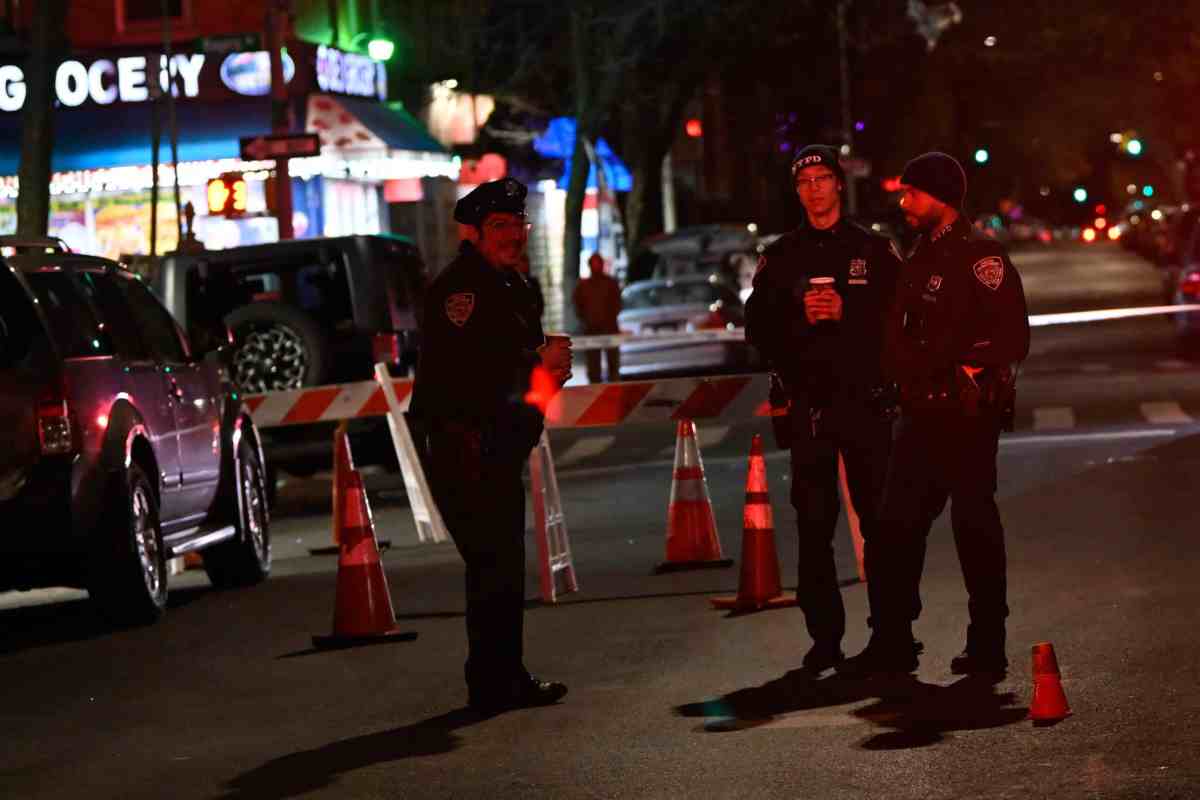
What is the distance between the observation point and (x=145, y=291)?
550 inches

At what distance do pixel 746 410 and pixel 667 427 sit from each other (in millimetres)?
11128

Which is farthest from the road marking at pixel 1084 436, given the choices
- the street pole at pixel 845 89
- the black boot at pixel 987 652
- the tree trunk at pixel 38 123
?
the street pole at pixel 845 89

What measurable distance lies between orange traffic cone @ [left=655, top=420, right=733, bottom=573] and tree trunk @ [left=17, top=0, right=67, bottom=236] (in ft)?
41.9

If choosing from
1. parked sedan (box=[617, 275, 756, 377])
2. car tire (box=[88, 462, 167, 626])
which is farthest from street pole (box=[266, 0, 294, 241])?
car tire (box=[88, 462, 167, 626])

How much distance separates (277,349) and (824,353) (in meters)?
10.1

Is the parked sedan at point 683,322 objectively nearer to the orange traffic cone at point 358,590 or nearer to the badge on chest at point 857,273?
the orange traffic cone at point 358,590

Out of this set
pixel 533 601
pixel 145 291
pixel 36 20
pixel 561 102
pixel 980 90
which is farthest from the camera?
pixel 980 90

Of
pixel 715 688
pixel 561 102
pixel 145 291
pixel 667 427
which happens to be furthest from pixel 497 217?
pixel 561 102

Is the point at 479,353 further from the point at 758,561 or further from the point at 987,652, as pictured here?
the point at 758,561

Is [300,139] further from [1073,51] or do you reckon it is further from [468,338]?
[1073,51]

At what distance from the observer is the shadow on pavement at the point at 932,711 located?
318 inches

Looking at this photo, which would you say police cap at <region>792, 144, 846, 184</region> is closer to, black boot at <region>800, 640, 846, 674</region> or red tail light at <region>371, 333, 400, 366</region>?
black boot at <region>800, 640, 846, 674</region>

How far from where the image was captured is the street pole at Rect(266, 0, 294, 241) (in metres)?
27.4

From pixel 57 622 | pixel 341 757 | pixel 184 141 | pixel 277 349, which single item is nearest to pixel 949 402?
pixel 341 757
